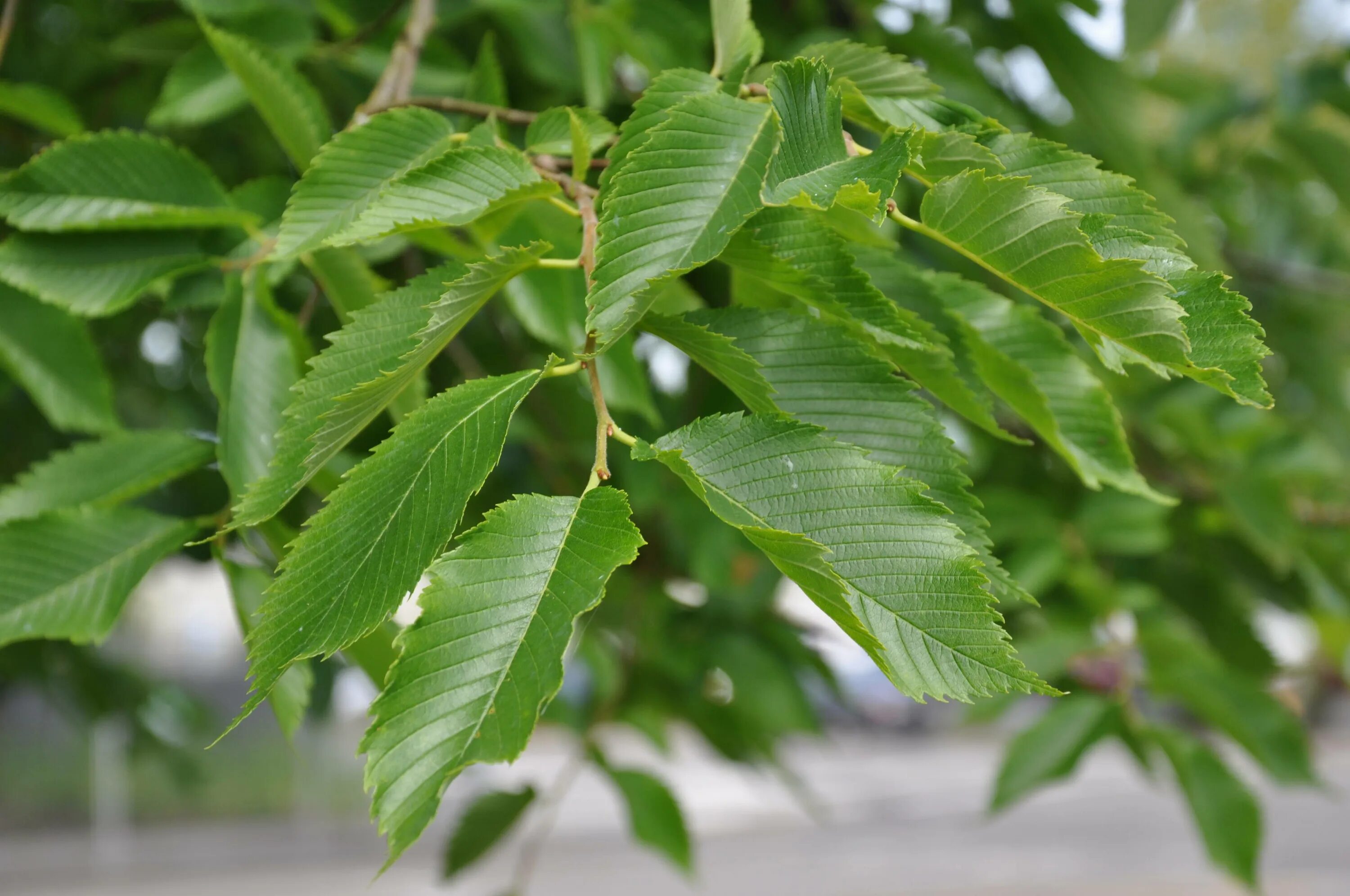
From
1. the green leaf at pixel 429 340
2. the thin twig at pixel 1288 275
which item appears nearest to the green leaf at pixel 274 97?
the green leaf at pixel 429 340

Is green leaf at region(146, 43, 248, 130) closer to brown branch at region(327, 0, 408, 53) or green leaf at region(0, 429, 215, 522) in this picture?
brown branch at region(327, 0, 408, 53)

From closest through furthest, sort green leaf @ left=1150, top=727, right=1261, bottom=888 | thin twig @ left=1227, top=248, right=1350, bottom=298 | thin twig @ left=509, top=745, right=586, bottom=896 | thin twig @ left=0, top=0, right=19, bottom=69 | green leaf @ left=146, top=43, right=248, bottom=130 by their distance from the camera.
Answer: thin twig @ left=0, top=0, right=19, bottom=69, green leaf @ left=146, top=43, right=248, bottom=130, green leaf @ left=1150, top=727, right=1261, bottom=888, thin twig @ left=509, top=745, right=586, bottom=896, thin twig @ left=1227, top=248, right=1350, bottom=298

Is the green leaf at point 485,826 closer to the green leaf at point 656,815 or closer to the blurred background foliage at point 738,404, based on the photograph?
the green leaf at point 656,815

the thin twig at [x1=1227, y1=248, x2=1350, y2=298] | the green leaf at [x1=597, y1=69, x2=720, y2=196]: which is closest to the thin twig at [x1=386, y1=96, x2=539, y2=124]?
the green leaf at [x1=597, y1=69, x2=720, y2=196]

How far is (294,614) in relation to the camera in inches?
12.0

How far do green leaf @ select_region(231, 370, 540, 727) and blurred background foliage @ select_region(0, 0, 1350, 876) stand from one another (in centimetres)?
26

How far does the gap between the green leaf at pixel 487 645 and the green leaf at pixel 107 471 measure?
0.32m

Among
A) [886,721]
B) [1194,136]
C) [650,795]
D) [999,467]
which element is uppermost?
[1194,136]

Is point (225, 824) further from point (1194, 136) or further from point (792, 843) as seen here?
point (1194, 136)

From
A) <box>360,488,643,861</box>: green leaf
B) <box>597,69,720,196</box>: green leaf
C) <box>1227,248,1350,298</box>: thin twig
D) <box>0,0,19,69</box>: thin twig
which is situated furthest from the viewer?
<box>1227,248,1350,298</box>: thin twig

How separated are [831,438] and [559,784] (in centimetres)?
101

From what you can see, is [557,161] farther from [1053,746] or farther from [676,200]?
[1053,746]

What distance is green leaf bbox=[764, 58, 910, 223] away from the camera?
313 mm

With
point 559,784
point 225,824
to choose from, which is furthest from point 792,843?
point 559,784
